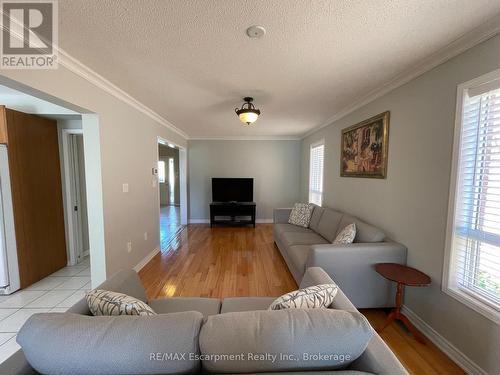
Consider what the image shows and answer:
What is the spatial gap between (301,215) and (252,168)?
2345 mm

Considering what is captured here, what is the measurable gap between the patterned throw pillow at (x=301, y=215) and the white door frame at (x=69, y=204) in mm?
3555

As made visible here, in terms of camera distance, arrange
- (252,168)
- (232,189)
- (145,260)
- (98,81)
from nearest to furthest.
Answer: (98,81) → (145,260) → (232,189) → (252,168)

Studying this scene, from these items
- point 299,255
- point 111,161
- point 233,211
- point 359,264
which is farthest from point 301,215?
point 111,161

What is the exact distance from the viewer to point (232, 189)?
5648mm

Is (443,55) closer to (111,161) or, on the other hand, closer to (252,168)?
(111,161)

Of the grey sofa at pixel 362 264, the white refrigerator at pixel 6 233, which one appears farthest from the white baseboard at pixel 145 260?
the grey sofa at pixel 362 264

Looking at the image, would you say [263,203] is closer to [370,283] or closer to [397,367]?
[370,283]

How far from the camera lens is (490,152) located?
1.45 m

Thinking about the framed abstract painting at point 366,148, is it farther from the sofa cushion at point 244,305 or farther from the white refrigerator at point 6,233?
the white refrigerator at point 6,233

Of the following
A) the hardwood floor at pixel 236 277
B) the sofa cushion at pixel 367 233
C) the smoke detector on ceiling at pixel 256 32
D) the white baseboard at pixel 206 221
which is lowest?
the hardwood floor at pixel 236 277

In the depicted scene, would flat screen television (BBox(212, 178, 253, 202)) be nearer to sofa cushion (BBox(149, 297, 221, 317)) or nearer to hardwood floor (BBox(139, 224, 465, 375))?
hardwood floor (BBox(139, 224, 465, 375))

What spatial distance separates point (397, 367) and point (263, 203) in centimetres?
517

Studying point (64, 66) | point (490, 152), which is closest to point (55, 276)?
point (64, 66)

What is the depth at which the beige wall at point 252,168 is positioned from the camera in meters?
5.79
